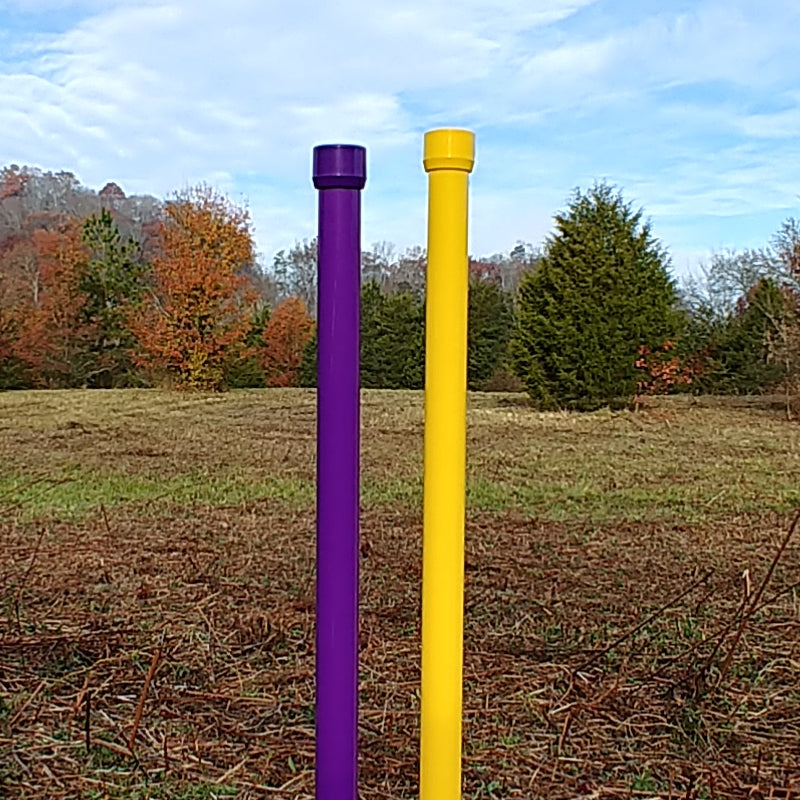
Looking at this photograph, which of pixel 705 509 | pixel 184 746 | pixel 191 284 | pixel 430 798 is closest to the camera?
pixel 430 798

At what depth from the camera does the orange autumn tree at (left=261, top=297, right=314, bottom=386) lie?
585 inches

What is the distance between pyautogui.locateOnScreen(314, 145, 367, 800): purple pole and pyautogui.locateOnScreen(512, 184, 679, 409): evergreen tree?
9089mm

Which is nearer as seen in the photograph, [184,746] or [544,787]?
[544,787]

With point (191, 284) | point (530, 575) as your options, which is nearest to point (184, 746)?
point (530, 575)

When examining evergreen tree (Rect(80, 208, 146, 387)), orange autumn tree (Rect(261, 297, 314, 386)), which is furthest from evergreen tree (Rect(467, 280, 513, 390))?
evergreen tree (Rect(80, 208, 146, 387))

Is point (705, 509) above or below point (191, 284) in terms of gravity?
below

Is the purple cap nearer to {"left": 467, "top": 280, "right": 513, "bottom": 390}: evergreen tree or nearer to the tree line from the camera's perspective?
the tree line

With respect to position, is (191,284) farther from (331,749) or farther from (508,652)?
(331,749)

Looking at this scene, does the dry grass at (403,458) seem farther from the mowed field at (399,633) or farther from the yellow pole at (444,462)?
the yellow pole at (444,462)

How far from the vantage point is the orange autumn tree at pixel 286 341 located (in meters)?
14.9

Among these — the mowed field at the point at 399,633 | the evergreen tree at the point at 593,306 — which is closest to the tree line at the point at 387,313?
the evergreen tree at the point at 593,306

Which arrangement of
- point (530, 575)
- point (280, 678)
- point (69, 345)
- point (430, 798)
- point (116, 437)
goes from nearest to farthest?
1. point (430, 798)
2. point (280, 678)
3. point (530, 575)
4. point (116, 437)
5. point (69, 345)

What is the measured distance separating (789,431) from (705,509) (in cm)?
415

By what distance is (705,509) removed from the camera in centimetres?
499
